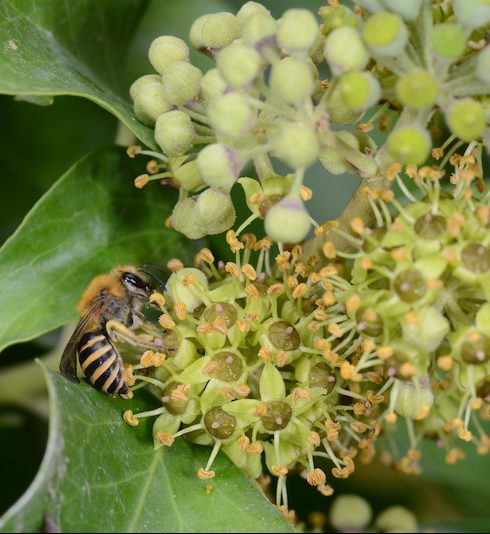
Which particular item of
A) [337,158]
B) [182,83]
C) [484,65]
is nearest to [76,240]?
[182,83]

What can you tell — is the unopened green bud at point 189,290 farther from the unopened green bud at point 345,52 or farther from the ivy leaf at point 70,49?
the unopened green bud at point 345,52

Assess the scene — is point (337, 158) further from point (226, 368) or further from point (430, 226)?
point (226, 368)

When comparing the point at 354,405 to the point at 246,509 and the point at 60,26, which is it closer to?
the point at 246,509

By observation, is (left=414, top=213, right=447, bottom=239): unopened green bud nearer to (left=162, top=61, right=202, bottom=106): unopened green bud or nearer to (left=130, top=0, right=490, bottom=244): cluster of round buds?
(left=130, top=0, right=490, bottom=244): cluster of round buds

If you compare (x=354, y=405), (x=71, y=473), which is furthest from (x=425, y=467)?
(x=71, y=473)

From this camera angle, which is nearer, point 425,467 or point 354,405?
point 354,405

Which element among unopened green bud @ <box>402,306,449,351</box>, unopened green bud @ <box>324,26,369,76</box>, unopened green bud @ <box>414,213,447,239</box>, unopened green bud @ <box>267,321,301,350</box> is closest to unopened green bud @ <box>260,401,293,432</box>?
unopened green bud @ <box>267,321,301,350</box>

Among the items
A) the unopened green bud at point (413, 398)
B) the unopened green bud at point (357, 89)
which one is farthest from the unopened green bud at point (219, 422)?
the unopened green bud at point (357, 89)
